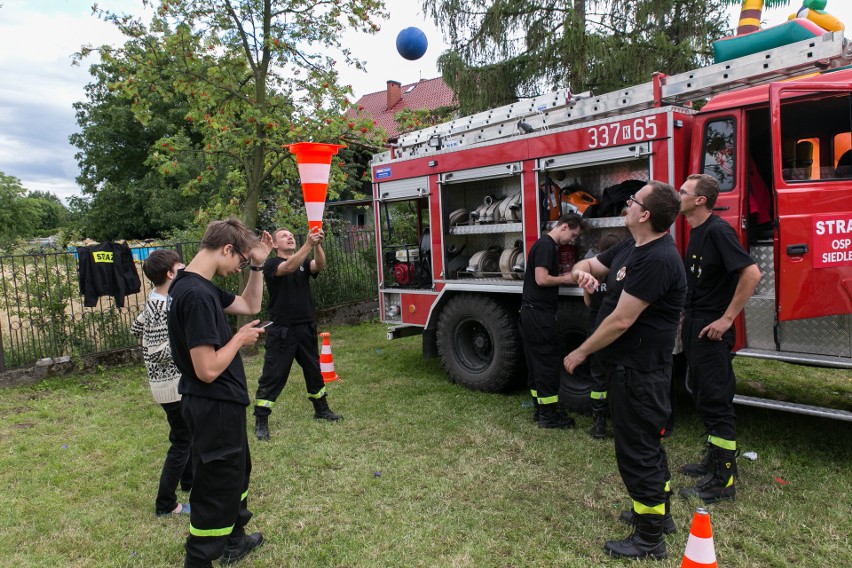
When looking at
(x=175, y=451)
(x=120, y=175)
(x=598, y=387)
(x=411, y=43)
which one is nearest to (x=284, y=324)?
(x=175, y=451)

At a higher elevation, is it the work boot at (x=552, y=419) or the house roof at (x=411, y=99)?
the house roof at (x=411, y=99)

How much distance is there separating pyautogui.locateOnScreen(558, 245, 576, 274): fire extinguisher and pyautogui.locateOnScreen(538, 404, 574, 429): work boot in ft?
4.11

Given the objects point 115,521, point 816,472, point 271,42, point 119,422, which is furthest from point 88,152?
point 816,472

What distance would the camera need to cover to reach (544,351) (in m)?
4.96

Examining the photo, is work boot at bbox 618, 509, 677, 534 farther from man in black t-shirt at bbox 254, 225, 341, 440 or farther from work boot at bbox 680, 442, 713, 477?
man in black t-shirt at bbox 254, 225, 341, 440

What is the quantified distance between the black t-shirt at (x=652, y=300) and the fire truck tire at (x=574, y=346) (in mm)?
2149

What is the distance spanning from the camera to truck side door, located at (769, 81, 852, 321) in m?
3.86

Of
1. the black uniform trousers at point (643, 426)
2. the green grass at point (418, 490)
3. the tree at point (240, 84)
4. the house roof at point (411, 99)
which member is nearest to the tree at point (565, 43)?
the tree at point (240, 84)

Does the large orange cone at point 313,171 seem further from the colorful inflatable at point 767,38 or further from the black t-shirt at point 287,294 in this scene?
the colorful inflatable at point 767,38

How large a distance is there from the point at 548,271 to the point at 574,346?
0.92 metres

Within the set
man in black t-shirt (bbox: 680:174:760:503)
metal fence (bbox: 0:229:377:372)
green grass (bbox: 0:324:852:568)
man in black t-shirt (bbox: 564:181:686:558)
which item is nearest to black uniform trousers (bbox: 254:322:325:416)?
green grass (bbox: 0:324:852:568)

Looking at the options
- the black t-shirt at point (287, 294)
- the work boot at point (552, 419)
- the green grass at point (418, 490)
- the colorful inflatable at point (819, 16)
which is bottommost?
the green grass at point (418, 490)

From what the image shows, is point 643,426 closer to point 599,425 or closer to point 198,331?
point 599,425

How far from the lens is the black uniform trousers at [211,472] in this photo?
102 inches
